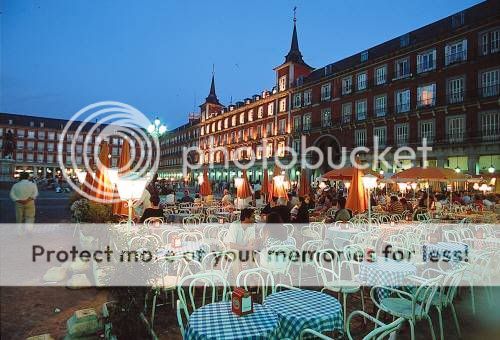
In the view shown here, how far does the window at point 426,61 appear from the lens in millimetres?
26188

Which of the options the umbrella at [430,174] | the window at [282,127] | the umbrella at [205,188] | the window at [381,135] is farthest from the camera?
the window at [282,127]

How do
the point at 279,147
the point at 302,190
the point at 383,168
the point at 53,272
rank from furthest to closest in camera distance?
the point at 279,147, the point at 383,168, the point at 302,190, the point at 53,272

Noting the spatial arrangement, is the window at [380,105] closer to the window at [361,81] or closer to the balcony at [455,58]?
the window at [361,81]

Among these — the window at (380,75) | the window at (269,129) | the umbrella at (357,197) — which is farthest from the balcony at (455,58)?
the window at (269,129)

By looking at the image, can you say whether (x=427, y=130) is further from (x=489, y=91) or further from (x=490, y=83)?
(x=490, y=83)

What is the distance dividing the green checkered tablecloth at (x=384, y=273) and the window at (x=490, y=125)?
2332 centimetres

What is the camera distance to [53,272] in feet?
19.2

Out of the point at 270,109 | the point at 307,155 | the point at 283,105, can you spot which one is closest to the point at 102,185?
the point at 307,155

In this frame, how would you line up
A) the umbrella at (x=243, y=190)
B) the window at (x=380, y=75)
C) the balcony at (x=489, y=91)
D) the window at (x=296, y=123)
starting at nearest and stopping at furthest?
the umbrella at (x=243, y=190)
the balcony at (x=489, y=91)
the window at (x=380, y=75)
the window at (x=296, y=123)

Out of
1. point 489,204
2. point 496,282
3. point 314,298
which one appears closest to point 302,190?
point 496,282

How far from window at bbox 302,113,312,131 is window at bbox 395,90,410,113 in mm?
10674

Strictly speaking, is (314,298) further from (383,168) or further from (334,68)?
(334,68)

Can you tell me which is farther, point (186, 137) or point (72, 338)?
point (186, 137)

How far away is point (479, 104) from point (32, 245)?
2686 centimetres
